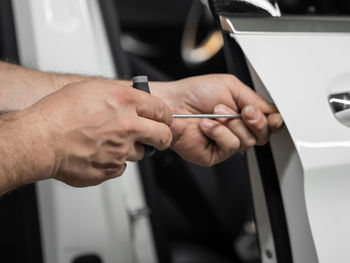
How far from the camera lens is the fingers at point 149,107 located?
2.06 feet

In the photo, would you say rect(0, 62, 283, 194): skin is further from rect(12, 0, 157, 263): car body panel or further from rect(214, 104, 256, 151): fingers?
rect(12, 0, 157, 263): car body panel

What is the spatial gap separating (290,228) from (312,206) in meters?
0.08

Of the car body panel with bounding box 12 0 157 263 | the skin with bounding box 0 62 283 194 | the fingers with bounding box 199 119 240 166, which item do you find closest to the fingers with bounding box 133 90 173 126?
the skin with bounding box 0 62 283 194

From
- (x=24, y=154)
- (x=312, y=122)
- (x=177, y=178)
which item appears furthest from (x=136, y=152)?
(x=177, y=178)

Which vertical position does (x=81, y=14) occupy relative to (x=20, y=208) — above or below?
above

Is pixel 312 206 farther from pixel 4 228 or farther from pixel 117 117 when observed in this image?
pixel 4 228

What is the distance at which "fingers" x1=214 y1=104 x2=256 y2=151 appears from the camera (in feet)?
2.46

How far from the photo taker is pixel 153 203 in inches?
35.9

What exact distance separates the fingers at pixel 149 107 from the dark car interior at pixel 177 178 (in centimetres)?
16

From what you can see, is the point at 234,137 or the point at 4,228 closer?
the point at 234,137

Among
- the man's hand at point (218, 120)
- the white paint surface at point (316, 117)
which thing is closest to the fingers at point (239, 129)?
the man's hand at point (218, 120)

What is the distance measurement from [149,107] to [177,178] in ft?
2.61

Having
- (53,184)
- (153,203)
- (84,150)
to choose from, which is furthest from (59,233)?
(84,150)

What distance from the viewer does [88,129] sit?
0.59 meters
